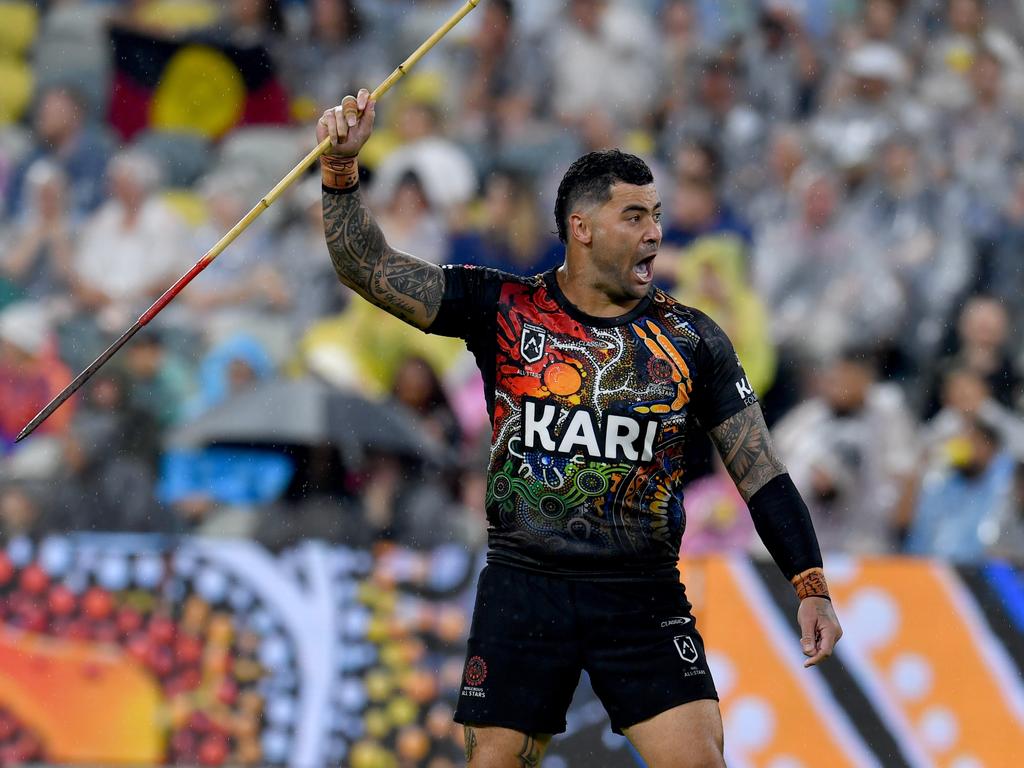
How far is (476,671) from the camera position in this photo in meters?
4.63

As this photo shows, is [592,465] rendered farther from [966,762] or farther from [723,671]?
[966,762]

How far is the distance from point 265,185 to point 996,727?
6696 mm

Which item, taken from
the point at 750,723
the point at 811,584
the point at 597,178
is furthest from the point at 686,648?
the point at 750,723

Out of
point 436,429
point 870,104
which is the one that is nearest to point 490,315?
point 436,429

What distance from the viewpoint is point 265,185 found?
11805mm

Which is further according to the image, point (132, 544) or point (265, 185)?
point (265, 185)

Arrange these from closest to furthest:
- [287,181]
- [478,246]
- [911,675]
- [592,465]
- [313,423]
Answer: [592,465] < [287,181] < [911,675] < [313,423] < [478,246]

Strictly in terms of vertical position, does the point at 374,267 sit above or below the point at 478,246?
below

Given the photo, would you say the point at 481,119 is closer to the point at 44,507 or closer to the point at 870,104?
the point at 870,104

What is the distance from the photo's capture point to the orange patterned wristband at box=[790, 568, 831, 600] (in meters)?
4.69

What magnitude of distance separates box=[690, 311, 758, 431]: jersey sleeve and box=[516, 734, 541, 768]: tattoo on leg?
1.07 meters

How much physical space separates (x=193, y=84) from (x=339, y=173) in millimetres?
8166

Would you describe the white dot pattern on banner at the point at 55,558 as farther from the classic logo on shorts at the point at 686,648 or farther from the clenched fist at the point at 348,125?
the classic logo on shorts at the point at 686,648

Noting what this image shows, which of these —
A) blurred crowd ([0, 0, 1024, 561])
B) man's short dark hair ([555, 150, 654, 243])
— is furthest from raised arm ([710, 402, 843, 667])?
blurred crowd ([0, 0, 1024, 561])
